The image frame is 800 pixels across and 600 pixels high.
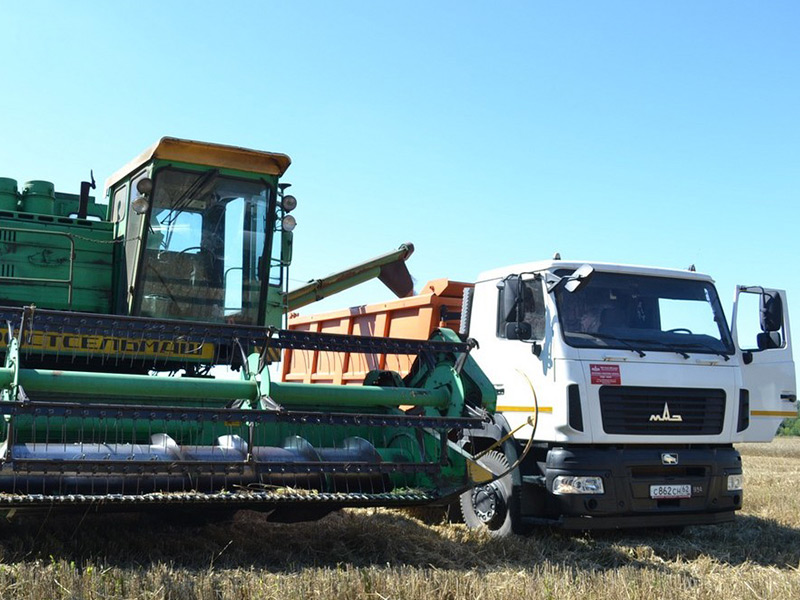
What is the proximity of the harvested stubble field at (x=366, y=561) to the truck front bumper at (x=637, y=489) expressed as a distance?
0.64ft

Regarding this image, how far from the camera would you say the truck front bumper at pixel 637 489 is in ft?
20.4

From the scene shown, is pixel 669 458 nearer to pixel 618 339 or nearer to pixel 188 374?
pixel 618 339

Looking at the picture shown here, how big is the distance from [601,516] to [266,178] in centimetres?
374

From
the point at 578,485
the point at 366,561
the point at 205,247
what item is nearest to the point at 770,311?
the point at 578,485

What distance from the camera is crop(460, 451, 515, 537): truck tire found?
21.6 feet

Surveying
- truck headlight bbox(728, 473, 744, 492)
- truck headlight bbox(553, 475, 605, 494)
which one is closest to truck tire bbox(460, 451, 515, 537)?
truck headlight bbox(553, 475, 605, 494)

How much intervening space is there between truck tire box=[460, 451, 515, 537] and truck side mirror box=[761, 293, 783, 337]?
232cm

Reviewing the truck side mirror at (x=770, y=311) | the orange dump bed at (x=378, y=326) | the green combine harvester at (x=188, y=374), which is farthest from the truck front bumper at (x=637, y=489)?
the orange dump bed at (x=378, y=326)

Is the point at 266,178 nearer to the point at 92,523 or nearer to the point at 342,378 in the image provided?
the point at 342,378

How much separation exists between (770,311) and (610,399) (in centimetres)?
165

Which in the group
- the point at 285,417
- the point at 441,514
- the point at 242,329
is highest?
the point at 242,329

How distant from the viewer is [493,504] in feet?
22.2

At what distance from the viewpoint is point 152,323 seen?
5254 millimetres

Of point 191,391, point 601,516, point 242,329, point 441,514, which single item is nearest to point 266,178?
point 242,329
